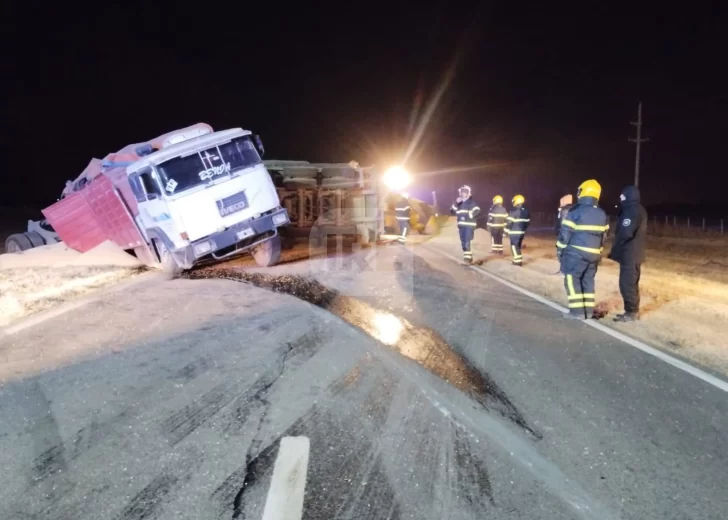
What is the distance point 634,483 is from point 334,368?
2.64m

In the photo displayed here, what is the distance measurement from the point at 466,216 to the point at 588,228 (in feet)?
17.8

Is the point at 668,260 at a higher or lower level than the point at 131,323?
lower

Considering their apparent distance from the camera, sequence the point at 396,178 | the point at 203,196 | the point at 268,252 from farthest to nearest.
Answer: the point at 396,178
the point at 268,252
the point at 203,196

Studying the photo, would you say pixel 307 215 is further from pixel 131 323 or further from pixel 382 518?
pixel 382 518

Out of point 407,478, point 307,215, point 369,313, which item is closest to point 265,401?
point 407,478

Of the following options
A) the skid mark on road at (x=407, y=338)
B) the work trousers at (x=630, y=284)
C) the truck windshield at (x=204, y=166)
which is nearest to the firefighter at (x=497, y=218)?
the skid mark on road at (x=407, y=338)

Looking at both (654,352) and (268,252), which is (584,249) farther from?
(268,252)

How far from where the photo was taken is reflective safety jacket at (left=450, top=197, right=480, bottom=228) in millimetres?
12023

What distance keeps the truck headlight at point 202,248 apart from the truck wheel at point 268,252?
1619 mm

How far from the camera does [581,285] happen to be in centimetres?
696

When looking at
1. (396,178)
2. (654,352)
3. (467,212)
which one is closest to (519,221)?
(467,212)

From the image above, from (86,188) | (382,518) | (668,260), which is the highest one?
(86,188)

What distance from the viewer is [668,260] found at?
624 inches

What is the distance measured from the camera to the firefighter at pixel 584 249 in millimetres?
6820
